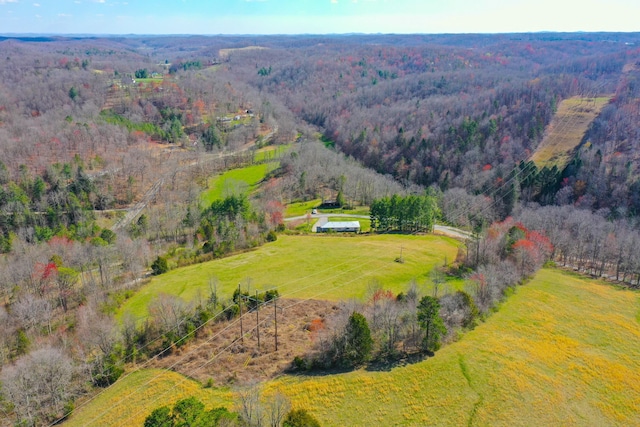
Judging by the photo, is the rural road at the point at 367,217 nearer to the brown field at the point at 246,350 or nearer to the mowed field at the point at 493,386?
the mowed field at the point at 493,386

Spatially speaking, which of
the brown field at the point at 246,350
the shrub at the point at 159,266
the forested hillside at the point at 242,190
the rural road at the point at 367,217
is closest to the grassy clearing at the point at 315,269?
the shrub at the point at 159,266

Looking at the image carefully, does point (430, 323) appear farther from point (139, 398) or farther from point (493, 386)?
point (139, 398)

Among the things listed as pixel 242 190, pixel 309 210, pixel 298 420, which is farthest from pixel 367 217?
pixel 298 420

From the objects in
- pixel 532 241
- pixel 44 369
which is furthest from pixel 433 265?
pixel 44 369

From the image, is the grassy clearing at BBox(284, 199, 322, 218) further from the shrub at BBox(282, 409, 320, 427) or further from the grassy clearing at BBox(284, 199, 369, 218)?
the shrub at BBox(282, 409, 320, 427)

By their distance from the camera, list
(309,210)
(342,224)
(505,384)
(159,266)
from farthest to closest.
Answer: (309,210) < (342,224) < (159,266) < (505,384)

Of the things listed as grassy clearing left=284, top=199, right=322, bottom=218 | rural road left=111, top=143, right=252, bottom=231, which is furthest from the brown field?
rural road left=111, top=143, right=252, bottom=231
